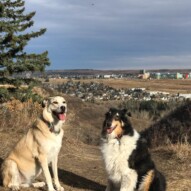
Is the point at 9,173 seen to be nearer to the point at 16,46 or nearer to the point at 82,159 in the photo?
the point at 82,159

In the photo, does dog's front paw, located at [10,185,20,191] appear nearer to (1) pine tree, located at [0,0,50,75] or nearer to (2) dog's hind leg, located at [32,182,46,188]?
(2) dog's hind leg, located at [32,182,46,188]

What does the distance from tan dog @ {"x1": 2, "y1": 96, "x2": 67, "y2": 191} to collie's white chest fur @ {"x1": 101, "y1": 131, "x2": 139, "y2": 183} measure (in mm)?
951

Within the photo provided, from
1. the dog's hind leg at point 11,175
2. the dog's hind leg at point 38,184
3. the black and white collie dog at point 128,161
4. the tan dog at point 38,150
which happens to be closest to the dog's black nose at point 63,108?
the tan dog at point 38,150

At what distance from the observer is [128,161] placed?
7.37 meters

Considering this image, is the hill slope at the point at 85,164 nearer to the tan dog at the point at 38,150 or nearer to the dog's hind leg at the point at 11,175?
→ the dog's hind leg at the point at 11,175

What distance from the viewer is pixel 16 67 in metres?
21.5

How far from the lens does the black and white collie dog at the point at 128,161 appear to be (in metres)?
7.34

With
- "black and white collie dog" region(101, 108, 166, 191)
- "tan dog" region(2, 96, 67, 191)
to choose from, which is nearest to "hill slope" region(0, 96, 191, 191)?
"tan dog" region(2, 96, 67, 191)

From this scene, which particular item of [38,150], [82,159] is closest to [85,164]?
[82,159]

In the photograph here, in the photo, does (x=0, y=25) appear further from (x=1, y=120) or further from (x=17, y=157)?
(x=17, y=157)

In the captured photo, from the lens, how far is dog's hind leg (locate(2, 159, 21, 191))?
7.55 m

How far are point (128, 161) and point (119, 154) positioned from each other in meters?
0.19

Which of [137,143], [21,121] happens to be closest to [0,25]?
[21,121]

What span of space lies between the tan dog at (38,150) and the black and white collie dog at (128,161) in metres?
0.89
